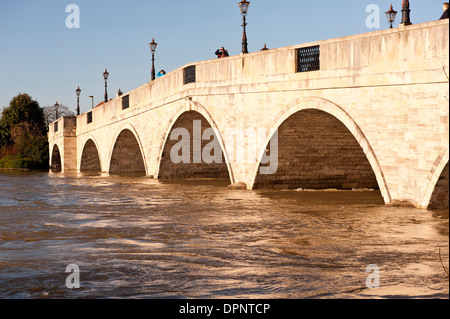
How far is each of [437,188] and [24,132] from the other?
43101 millimetres

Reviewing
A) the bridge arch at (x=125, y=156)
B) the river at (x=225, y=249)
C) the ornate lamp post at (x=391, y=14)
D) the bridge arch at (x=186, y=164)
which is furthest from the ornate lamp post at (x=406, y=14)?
the bridge arch at (x=125, y=156)

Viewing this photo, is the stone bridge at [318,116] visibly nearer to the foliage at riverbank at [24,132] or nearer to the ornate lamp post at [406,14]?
the ornate lamp post at [406,14]

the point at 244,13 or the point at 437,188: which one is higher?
the point at 244,13

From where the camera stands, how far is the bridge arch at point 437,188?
9828 millimetres

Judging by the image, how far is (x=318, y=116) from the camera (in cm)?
1372

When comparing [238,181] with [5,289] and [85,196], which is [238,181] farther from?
[5,289]

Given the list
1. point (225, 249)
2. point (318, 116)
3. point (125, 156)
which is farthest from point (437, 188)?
point (125, 156)

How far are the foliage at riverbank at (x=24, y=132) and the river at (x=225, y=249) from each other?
33.1m

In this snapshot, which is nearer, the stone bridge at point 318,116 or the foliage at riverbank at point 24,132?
the stone bridge at point 318,116

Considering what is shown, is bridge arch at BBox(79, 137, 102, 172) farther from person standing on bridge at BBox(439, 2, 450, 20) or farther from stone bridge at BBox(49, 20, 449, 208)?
person standing on bridge at BBox(439, 2, 450, 20)

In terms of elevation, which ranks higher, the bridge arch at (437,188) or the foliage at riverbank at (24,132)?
the foliage at riverbank at (24,132)

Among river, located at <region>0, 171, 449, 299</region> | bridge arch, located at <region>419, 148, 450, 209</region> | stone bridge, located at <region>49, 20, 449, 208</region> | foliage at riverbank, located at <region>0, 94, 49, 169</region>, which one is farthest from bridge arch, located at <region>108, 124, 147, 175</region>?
bridge arch, located at <region>419, 148, 450, 209</region>

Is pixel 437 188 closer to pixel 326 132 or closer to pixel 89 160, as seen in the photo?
pixel 326 132
